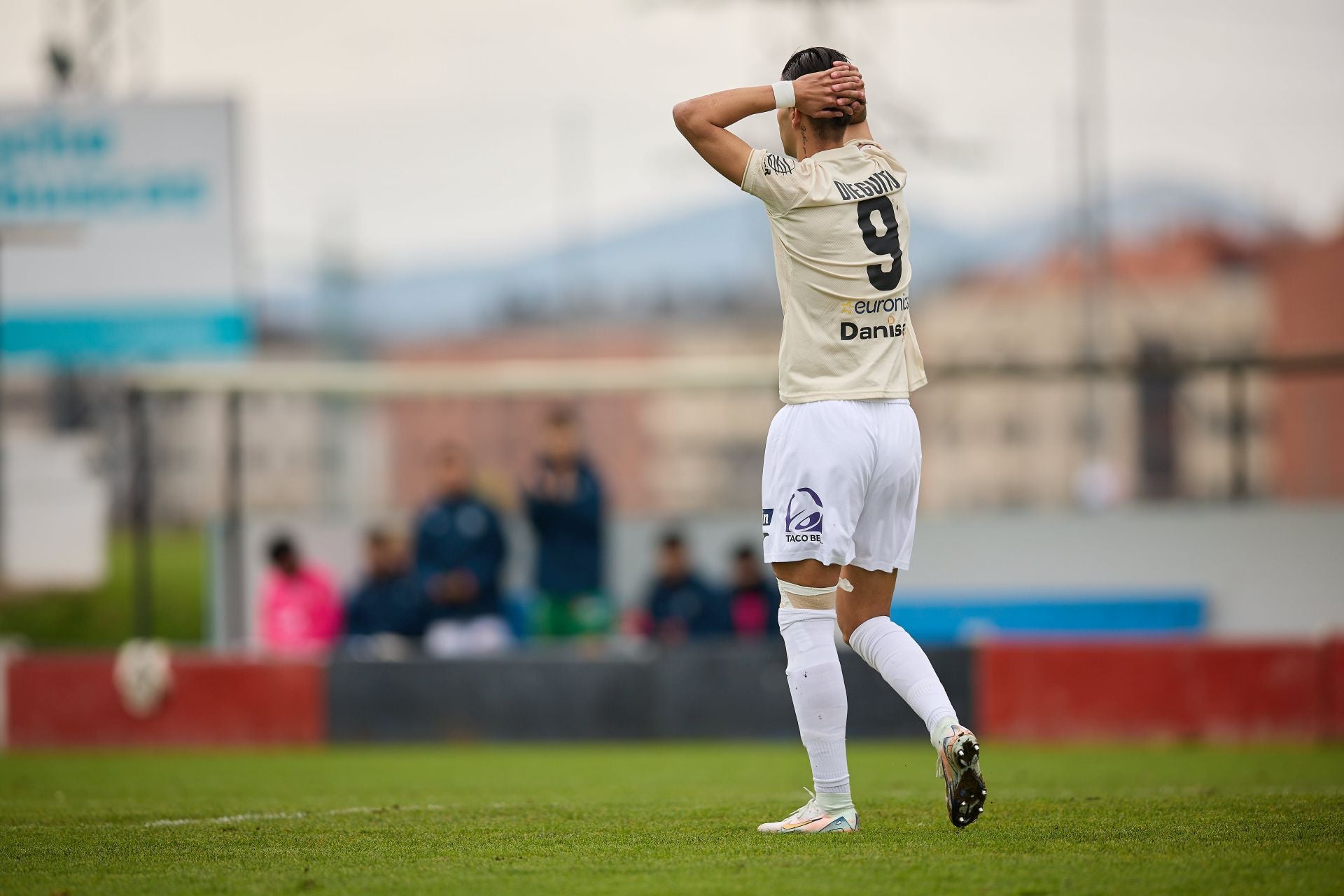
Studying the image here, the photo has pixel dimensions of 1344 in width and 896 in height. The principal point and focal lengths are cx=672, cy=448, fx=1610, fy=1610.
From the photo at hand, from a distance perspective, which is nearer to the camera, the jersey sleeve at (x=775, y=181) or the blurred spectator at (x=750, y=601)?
the jersey sleeve at (x=775, y=181)

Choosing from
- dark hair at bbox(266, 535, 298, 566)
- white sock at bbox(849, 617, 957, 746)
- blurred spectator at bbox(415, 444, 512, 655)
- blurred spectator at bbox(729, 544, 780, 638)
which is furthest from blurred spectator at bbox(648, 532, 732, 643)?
white sock at bbox(849, 617, 957, 746)

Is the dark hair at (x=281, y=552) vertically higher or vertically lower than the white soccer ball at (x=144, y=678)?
higher

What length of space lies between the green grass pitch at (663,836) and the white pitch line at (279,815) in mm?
26

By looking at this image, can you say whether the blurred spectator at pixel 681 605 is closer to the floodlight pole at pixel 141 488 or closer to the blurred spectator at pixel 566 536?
Answer: the blurred spectator at pixel 566 536

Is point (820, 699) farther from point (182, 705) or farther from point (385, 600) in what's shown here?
point (385, 600)

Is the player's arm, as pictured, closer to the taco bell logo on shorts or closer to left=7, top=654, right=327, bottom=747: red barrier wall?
the taco bell logo on shorts

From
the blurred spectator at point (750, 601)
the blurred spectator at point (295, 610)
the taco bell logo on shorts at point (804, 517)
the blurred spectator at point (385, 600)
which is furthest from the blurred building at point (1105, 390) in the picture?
the taco bell logo on shorts at point (804, 517)

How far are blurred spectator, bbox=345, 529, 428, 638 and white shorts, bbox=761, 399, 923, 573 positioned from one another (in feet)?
28.1

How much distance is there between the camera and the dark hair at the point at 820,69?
532 centimetres

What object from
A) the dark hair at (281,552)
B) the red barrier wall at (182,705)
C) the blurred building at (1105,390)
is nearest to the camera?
Answer: the red barrier wall at (182,705)

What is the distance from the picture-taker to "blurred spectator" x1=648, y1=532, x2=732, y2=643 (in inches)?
532

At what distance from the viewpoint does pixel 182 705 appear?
41.3ft

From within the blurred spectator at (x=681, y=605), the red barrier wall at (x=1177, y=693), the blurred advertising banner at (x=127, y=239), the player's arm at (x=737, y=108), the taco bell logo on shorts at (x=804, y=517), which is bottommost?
the red barrier wall at (x=1177, y=693)

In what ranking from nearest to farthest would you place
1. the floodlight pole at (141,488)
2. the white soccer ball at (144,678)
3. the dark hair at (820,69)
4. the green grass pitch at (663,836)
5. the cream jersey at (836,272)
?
the green grass pitch at (663,836), the cream jersey at (836,272), the dark hair at (820,69), the white soccer ball at (144,678), the floodlight pole at (141,488)
